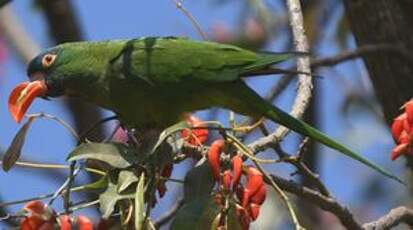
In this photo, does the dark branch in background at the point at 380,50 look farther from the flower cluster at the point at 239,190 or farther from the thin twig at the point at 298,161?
the flower cluster at the point at 239,190

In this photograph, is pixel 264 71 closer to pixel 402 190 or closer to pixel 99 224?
pixel 99 224

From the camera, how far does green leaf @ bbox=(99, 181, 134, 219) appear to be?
2035 mm

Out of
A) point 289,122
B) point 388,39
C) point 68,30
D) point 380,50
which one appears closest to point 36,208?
point 289,122

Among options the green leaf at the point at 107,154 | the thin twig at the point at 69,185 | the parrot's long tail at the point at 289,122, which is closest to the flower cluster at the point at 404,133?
the parrot's long tail at the point at 289,122

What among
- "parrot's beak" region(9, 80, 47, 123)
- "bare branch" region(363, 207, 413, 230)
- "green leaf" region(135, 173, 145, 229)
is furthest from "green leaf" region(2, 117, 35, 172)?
"bare branch" region(363, 207, 413, 230)

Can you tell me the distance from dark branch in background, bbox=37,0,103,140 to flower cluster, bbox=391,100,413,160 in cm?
188

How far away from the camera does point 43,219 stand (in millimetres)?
2061

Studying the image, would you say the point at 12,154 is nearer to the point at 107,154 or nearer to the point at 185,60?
the point at 107,154

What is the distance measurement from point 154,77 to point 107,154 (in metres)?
0.60

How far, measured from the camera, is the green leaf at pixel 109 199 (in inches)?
80.1

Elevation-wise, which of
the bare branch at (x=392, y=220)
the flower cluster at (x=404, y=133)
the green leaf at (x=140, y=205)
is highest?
A: the green leaf at (x=140, y=205)

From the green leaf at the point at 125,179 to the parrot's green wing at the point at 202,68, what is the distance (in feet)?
1.75

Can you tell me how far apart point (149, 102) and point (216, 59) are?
0.20 metres

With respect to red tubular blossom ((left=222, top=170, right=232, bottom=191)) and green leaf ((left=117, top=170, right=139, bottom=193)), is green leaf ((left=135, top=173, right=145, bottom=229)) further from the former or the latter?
red tubular blossom ((left=222, top=170, right=232, bottom=191))
